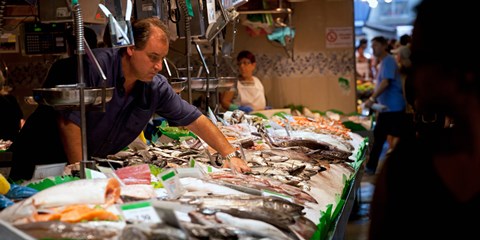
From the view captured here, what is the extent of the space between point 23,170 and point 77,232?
2.45 metres

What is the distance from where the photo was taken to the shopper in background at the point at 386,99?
12.3 meters

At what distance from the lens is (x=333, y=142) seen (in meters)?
6.95

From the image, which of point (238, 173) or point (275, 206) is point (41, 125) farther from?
point (275, 206)

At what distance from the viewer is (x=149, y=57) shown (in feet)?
15.5

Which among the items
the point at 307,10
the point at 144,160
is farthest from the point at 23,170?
the point at 307,10

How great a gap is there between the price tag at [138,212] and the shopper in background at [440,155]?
0.97m

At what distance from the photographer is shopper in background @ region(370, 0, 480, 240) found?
1813mm

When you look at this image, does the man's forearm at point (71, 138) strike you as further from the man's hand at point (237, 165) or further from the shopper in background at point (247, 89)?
the shopper in background at point (247, 89)

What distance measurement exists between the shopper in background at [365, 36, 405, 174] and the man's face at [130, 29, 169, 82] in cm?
784

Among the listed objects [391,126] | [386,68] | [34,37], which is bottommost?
[391,126]

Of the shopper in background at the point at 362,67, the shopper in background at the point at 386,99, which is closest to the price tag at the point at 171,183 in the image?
the shopper in background at the point at 386,99

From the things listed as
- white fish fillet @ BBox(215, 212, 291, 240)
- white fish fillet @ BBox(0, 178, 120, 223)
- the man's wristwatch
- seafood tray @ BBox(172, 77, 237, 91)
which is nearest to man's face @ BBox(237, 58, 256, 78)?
seafood tray @ BBox(172, 77, 237, 91)

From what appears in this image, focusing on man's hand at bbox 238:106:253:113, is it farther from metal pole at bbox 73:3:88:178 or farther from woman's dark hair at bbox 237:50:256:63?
metal pole at bbox 73:3:88:178

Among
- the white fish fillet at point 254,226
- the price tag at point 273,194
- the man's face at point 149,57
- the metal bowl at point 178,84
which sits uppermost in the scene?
the man's face at point 149,57
